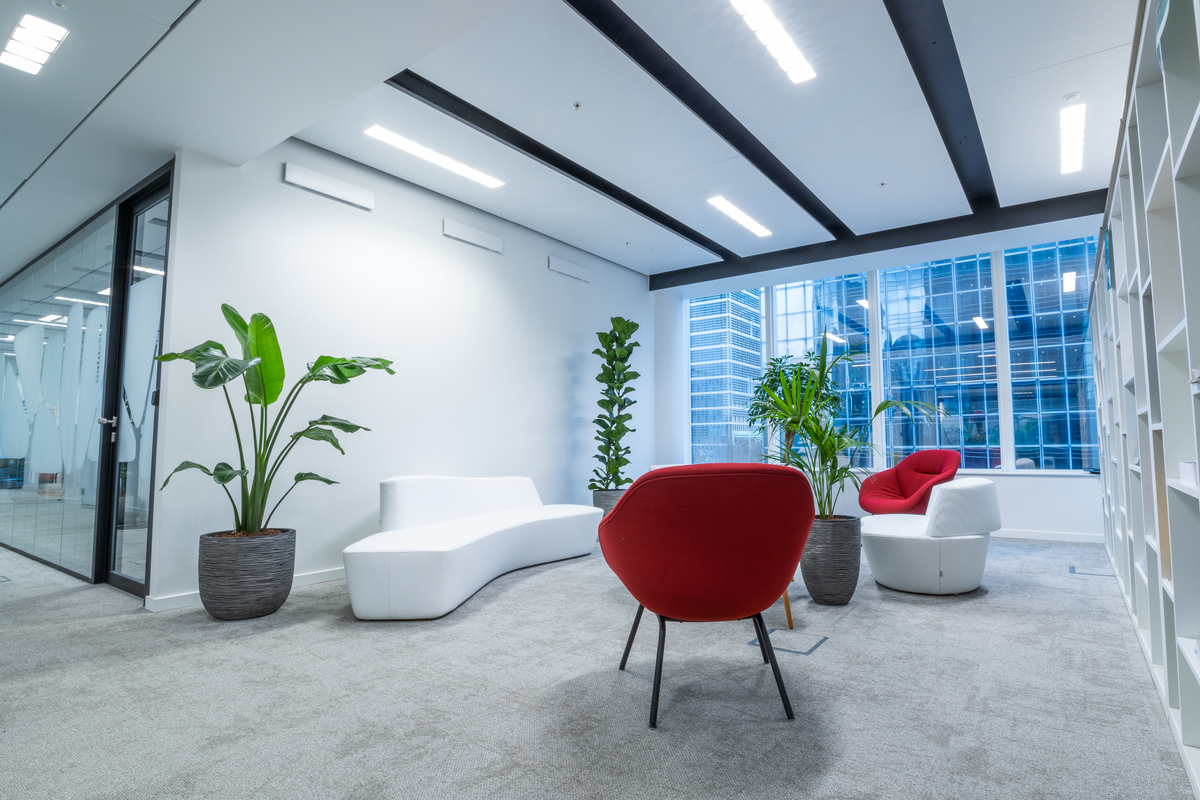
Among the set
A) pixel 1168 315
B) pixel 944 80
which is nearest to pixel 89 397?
pixel 1168 315

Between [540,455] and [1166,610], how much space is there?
16.2ft

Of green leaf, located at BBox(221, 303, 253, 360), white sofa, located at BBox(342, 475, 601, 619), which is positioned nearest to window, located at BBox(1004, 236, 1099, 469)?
white sofa, located at BBox(342, 475, 601, 619)

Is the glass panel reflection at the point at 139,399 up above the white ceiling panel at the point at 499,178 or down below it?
below

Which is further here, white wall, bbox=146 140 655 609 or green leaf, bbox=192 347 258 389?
white wall, bbox=146 140 655 609

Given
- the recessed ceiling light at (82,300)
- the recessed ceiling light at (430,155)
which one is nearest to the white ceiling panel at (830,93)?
the recessed ceiling light at (430,155)

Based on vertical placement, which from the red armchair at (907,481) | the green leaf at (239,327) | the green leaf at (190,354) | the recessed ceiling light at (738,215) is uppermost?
Result: the recessed ceiling light at (738,215)

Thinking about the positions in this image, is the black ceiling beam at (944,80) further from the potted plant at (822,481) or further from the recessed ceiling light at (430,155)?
the recessed ceiling light at (430,155)

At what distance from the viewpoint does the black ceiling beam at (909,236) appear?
5.59 m

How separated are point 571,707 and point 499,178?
4.15 meters

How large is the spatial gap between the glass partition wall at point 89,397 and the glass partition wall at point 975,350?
6028 mm

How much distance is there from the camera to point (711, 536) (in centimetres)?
204

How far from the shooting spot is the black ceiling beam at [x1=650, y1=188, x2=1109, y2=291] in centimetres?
559

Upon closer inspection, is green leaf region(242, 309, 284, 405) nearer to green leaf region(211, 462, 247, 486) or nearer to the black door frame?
green leaf region(211, 462, 247, 486)

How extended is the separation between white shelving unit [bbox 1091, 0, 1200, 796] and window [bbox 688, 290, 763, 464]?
5423 mm
